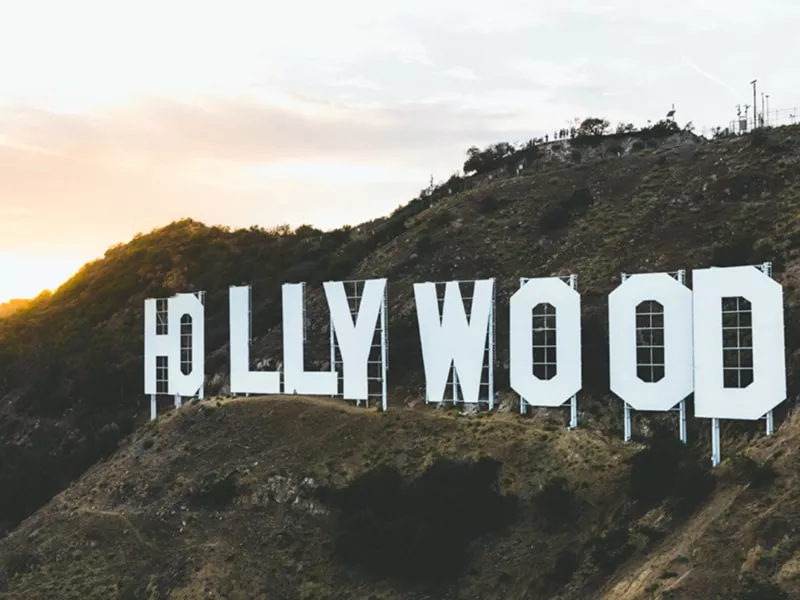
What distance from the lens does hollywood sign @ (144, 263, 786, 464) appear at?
31250 millimetres

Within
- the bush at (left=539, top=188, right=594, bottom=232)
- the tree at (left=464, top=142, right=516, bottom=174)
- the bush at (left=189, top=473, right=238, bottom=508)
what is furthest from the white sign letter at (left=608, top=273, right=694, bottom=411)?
the tree at (left=464, top=142, right=516, bottom=174)

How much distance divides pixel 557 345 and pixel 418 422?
8131mm

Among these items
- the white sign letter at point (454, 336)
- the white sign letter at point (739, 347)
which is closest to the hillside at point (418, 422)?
the white sign letter at point (739, 347)

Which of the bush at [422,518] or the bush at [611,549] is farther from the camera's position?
the bush at [422,518]

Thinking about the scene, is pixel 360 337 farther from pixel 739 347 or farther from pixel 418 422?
pixel 739 347

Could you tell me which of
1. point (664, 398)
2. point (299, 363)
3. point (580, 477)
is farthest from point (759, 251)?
point (299, 363)

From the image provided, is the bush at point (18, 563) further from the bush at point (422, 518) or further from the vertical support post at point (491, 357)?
the vertical support post at point (491, 357)

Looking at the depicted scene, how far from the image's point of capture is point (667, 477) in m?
30.5

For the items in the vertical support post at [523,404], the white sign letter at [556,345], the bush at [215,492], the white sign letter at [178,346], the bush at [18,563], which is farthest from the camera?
the white sign letter at [178,346]

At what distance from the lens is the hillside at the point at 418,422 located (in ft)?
102

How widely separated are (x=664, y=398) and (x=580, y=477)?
4535 mm

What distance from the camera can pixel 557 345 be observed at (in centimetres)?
3738

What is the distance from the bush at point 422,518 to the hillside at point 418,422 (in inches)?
11.4

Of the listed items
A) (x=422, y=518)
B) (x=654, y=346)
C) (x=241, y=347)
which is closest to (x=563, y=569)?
(x=422, y=518)
